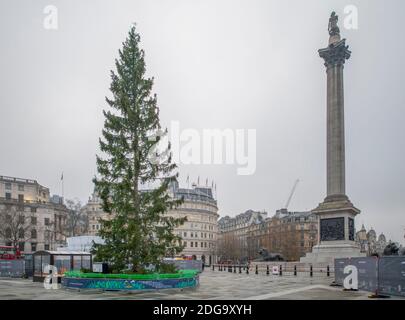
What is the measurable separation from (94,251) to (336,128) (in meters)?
36.3

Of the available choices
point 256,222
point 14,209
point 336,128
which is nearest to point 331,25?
point 336,128

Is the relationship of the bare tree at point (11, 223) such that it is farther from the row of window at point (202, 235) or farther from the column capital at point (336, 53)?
the column capital at point (336, 53)

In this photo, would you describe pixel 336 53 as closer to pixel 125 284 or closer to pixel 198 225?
pixel 125 284

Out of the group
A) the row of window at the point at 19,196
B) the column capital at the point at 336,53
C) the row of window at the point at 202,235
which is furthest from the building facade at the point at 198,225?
the column capital at the point at 336,53

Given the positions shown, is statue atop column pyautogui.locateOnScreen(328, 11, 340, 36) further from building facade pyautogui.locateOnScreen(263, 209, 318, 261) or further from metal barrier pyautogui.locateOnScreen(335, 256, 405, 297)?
building facade pyautogui.locateOnScreen(263, 209, 318, 261)

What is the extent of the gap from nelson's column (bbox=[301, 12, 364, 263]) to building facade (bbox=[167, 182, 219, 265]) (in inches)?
3630

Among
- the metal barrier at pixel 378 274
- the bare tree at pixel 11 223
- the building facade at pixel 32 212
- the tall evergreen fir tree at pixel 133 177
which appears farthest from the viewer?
the building facade at pixel 32 212

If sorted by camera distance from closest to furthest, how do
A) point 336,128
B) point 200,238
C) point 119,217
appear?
point 119,217 → point 336,128 → point 200,238

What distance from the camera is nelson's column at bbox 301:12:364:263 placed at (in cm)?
5028

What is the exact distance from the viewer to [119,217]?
97.7 feet

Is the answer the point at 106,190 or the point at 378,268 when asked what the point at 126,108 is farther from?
the point at 378,268

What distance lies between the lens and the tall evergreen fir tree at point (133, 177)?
29641 millimetres

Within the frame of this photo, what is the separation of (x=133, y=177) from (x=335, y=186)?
31.3 m

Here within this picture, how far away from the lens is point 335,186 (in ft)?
177
